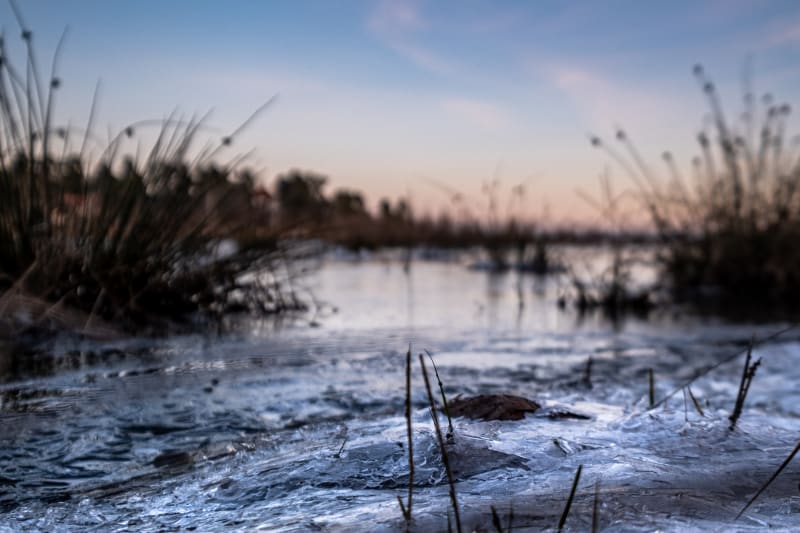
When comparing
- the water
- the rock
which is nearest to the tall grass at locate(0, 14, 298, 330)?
the water

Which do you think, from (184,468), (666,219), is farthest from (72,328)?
(666,219)

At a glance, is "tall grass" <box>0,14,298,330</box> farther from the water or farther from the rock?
the rock

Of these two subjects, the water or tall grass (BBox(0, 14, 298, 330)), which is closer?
the water

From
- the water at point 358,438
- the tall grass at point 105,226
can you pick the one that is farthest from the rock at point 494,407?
the tall grass at point 105,226

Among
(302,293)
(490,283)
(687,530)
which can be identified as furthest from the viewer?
(490,283)

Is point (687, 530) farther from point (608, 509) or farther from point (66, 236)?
point (66, 236)

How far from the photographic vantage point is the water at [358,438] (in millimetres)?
1375

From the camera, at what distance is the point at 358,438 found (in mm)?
1820

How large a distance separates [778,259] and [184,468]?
630cm

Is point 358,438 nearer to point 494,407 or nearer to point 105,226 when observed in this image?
point 494,407

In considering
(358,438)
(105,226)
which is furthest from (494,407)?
(105,226)

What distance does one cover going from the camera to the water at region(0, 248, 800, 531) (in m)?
1.38

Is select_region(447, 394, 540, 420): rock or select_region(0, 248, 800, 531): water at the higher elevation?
select_region(447, 394, 540, 420): rock

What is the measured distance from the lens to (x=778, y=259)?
22.0 ft
